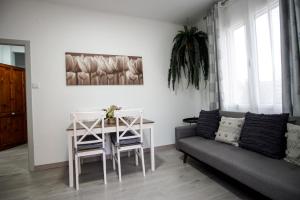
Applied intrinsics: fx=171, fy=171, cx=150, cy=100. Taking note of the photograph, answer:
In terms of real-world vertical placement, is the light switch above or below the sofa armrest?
above

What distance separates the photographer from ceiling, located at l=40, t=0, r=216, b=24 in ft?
9.44

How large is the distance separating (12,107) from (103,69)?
9.37 feet

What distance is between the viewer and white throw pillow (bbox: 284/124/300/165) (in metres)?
1.58

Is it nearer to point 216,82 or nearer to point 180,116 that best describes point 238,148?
point 216,82

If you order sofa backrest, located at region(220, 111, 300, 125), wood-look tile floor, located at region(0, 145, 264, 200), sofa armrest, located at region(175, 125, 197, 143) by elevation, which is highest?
sofa backrest, located at region(220, 111, 300, 125)

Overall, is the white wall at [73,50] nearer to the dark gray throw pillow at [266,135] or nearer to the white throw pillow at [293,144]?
the dark gray throw pillow at [266,135]

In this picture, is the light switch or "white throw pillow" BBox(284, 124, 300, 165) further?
the light switch

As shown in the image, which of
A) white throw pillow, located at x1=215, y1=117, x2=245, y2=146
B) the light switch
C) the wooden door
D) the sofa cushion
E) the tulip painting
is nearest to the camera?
the sofa cushion

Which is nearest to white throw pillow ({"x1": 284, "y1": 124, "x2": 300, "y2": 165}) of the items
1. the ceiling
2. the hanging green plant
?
the hanging green plant

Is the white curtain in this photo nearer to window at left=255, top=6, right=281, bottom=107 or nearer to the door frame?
window at left=255, top=6, right=281, bottom=107

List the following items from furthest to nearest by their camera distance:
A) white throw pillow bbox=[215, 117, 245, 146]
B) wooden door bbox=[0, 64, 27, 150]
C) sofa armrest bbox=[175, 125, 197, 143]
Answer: wooden door bbox=[0, 64, 27, 150], sofa armrest bbox=[175, 125, 197, 143], white throw pillow bbox=[215, 117, 245, 146]

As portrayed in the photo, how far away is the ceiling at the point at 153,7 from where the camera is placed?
2.88 metres

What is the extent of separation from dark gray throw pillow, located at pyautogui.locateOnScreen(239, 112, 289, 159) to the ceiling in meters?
2.22

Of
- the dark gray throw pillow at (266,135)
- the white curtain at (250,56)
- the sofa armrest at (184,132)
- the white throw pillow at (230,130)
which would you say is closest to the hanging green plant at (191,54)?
the white curtain at (250,56)
